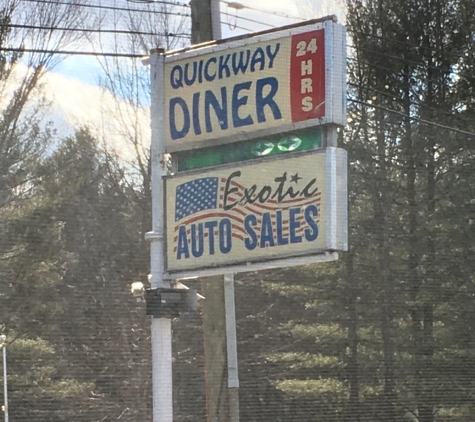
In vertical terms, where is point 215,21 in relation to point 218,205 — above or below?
above

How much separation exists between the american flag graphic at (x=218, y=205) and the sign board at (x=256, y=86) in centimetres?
12

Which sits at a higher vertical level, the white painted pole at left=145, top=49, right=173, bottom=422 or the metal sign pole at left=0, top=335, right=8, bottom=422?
the white painted pole at left=145, top=49, right=173, bottom=422

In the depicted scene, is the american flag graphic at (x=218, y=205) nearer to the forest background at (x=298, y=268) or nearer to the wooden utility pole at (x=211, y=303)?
the wooden utility pole at (x=211, y=303)

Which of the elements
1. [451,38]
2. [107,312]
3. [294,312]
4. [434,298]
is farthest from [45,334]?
[451,38]

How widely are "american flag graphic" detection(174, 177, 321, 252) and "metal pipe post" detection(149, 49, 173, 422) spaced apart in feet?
0.21

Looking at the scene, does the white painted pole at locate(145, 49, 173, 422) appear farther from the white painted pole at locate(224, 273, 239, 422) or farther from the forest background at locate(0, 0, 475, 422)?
the forest background at locate(0, 0, 475, 422)

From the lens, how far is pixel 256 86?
85.4 inches

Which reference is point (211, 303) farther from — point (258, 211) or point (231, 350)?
point (258, 211)

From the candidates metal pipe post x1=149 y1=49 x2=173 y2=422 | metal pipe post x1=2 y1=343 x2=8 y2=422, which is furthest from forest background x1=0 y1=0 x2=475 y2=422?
metal pipe post x1=149 y1=49 x2=173 y2=422

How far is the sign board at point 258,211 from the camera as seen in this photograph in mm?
2062

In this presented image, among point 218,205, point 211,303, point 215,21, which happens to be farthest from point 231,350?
point 218,205

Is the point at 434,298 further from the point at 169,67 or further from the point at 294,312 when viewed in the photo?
the point at 169,67

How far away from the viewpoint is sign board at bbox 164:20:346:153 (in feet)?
6.91

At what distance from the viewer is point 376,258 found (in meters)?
5.48
